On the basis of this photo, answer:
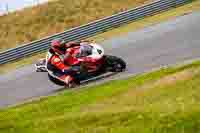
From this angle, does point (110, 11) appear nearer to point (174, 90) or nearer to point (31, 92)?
point (31, 92)

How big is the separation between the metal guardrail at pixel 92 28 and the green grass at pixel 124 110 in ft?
42.5

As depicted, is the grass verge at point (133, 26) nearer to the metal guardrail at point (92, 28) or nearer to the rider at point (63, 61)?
the metal guardrail at point (92, 28)

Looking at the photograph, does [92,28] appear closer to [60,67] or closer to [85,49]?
[60,67]

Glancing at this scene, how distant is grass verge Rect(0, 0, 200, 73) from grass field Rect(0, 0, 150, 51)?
14.6 ft

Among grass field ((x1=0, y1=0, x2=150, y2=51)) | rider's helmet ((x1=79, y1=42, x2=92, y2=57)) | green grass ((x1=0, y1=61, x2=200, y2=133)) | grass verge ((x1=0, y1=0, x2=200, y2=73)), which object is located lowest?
green grass ((x1=0, y1=61, x2=200, y2=133))

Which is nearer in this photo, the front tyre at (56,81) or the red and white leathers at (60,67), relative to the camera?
the red and white leathers at (60,67)

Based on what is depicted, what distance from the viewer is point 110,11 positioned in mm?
33906

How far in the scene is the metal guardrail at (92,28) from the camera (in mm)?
28938

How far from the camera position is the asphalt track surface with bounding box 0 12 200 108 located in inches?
776

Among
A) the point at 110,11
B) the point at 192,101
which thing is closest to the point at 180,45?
the point at 192,101

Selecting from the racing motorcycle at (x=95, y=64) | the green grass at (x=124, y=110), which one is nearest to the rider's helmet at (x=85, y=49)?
the racing motorcycle at (x=95, y=64)

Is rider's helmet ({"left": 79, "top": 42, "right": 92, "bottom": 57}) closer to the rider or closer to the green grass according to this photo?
→ the rider

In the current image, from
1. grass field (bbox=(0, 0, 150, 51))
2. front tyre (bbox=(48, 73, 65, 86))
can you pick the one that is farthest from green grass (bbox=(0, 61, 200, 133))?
grass field (bbox=(0, 0, 150, 51))

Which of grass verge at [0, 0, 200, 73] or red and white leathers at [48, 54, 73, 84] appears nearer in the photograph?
red and white leathers at [48, 54, 73, 84]
